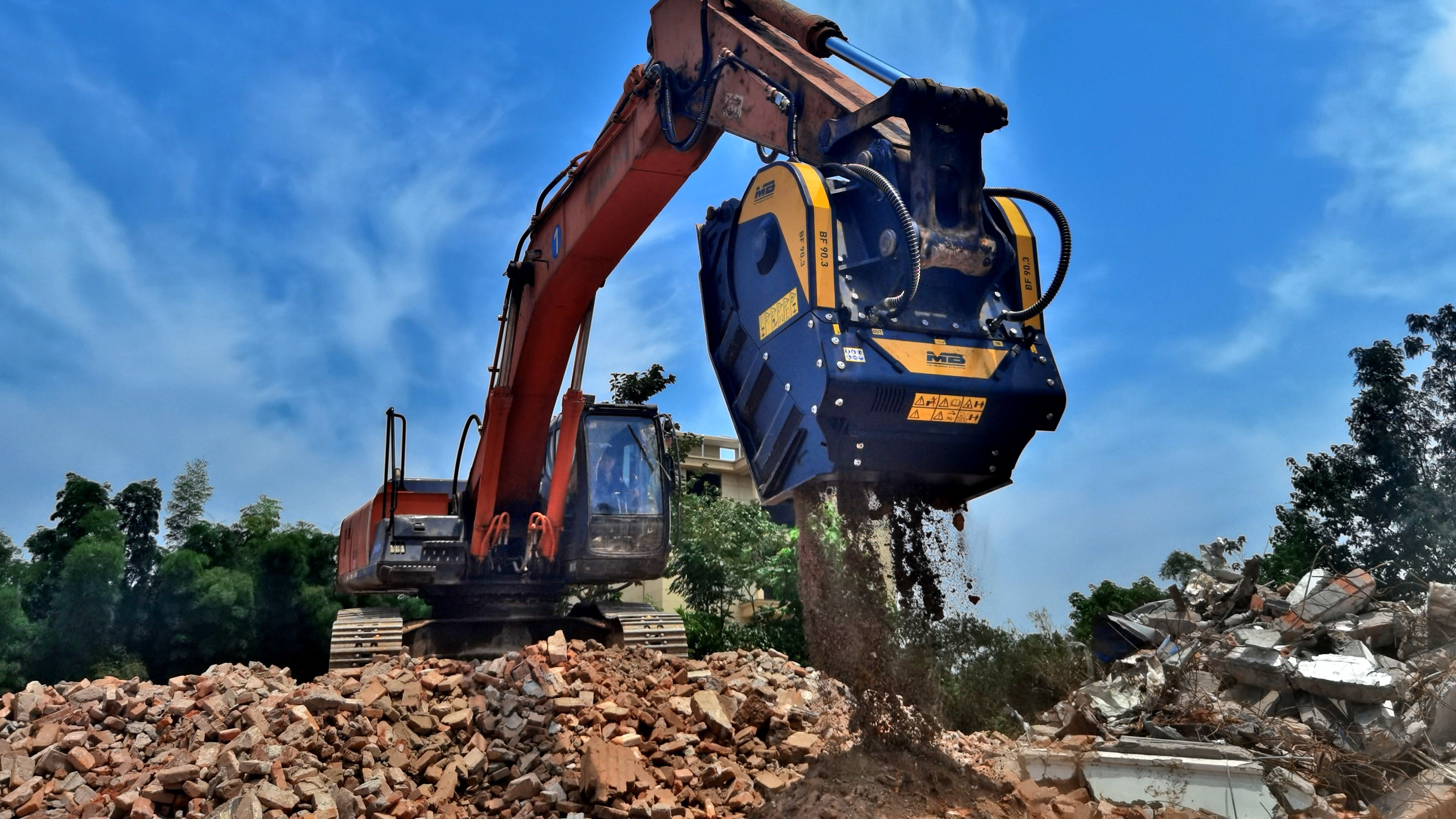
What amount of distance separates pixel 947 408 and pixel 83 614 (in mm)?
20465

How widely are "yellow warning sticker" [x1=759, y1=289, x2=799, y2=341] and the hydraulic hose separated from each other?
93cm

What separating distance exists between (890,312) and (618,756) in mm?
3202

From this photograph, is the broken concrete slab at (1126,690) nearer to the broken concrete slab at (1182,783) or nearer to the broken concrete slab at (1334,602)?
the broken concrete slab at (1334,602)

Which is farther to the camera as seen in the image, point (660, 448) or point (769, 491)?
point (660, 448)

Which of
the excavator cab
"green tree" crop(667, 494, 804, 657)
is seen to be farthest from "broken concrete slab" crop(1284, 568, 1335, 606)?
"green tree" crop(667, 494, 804, 657)

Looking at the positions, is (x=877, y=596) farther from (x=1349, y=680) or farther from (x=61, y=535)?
(x=61, y=535)

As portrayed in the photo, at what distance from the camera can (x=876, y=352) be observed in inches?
190

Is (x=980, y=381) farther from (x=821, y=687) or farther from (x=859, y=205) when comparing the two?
(x=821, y=687)

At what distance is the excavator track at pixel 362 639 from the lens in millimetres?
8859

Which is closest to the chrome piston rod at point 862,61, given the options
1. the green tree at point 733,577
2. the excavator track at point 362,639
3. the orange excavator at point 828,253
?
the orange excavator at point 828,253

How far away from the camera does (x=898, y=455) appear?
4.97m

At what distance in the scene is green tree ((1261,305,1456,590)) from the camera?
19.4 m

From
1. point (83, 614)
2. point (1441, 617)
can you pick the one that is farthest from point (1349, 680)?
point (83, 614)

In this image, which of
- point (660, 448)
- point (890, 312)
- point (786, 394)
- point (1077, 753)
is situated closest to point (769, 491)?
point (786, 394)
